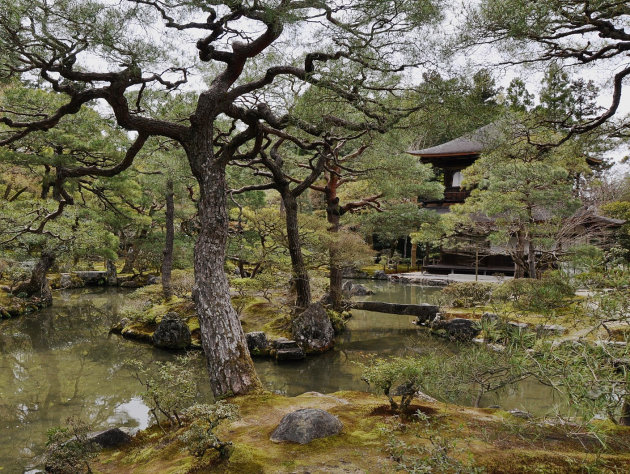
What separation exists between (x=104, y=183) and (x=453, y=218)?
10184 mm

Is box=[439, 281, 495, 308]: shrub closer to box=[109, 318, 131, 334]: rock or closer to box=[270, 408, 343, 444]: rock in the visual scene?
box=[270, 408, 343, 444]: rock

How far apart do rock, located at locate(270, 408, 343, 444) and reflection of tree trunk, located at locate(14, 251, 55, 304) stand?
11.8m

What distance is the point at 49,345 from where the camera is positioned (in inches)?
367

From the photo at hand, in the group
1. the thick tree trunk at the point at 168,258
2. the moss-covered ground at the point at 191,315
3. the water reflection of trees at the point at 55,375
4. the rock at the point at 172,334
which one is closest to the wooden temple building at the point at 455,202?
the moss-covered ground at the point at 191,315

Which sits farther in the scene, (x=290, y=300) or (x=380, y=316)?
(x=380, y=316)

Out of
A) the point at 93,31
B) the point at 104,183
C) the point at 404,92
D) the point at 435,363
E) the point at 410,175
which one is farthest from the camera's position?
the point at 104,183

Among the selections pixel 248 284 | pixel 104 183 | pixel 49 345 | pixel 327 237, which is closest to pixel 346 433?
pixel 248 284

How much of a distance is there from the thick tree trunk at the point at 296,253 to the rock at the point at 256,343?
116 cm

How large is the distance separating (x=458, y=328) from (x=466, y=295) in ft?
5.56

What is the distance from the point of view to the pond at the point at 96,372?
547 cm

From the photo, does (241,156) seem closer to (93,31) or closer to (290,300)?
(93,31)

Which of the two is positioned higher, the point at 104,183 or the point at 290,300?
the point at 104,183

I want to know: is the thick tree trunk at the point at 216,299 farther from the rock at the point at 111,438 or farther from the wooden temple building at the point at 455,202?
the wooden temple building at the point at 455,202

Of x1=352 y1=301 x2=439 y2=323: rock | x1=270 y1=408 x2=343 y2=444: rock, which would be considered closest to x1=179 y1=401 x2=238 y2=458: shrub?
x1=270 y1=408 x2=343 y2=444: rock
